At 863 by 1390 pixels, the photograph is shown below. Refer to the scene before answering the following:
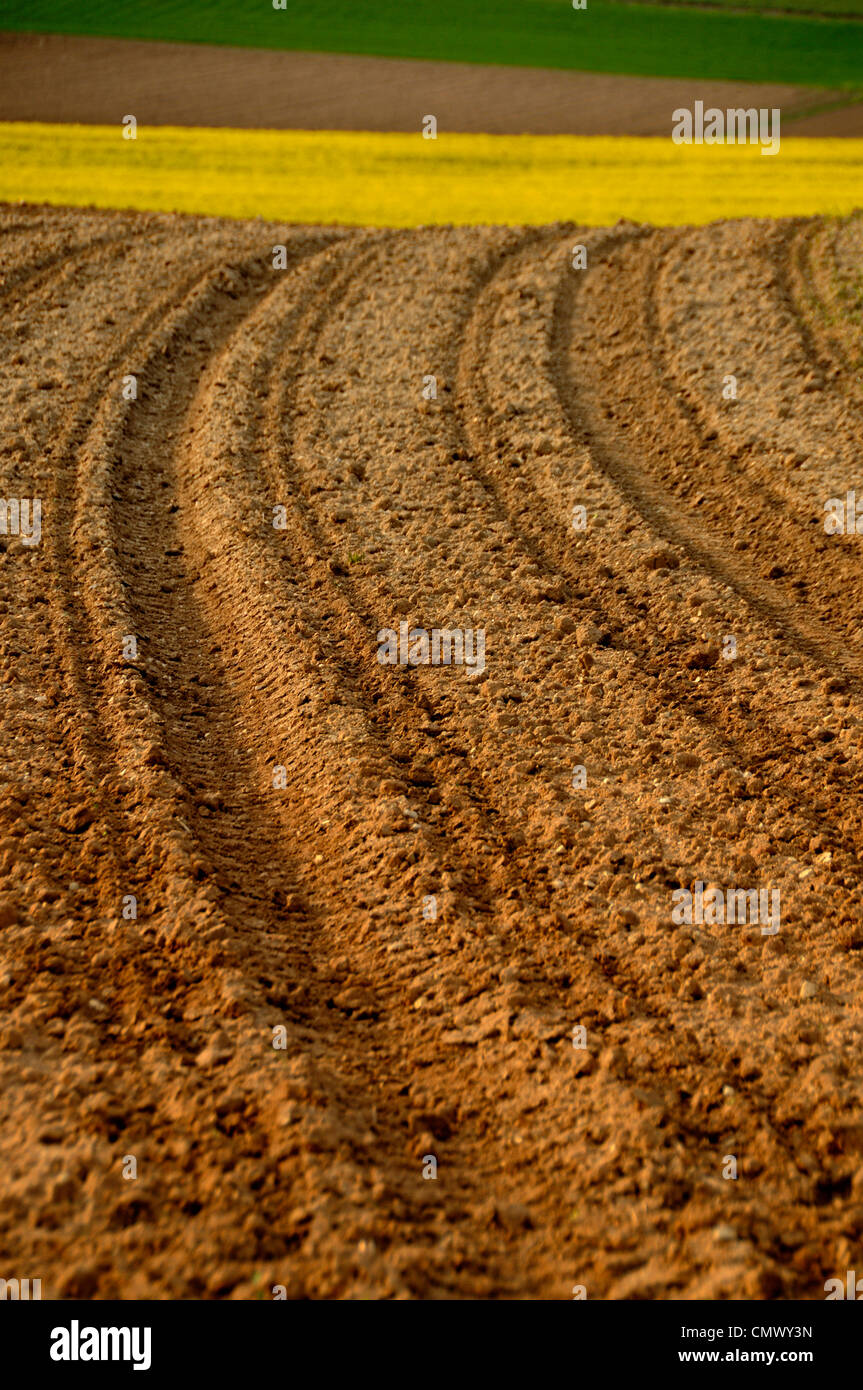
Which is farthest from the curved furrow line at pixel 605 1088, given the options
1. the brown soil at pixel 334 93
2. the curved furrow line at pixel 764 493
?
the brown soil at pixel 334 93

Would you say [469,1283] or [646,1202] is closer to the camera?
[469,1283]

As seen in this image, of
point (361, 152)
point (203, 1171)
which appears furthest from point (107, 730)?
point (361, 152)

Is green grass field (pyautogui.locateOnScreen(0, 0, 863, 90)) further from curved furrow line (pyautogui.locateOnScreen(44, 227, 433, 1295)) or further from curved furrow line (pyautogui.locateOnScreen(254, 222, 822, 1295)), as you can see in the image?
curved furrow line (pyautogui.locateOnScreen(254, 222, 822, 1295))

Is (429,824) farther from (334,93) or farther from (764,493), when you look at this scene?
(334,93)

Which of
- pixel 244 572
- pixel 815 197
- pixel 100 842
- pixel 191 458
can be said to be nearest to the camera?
pixel 100 842

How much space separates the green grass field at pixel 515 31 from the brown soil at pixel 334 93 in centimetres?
184

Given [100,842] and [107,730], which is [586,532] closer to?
[107,730]

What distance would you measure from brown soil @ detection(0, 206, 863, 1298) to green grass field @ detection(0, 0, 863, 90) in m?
33.8

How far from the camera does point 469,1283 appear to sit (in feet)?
11.7

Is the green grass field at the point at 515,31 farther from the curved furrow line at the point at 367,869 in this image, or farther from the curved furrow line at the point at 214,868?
the curved furrow line at the point at 367,869

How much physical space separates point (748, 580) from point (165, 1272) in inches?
257

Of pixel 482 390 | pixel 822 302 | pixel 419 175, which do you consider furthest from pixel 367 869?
pixel 419 175

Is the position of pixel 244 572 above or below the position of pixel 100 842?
above

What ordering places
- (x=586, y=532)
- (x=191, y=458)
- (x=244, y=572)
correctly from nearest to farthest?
(x=244, y=572), (x=586, y=532), (x=191, y=458)
